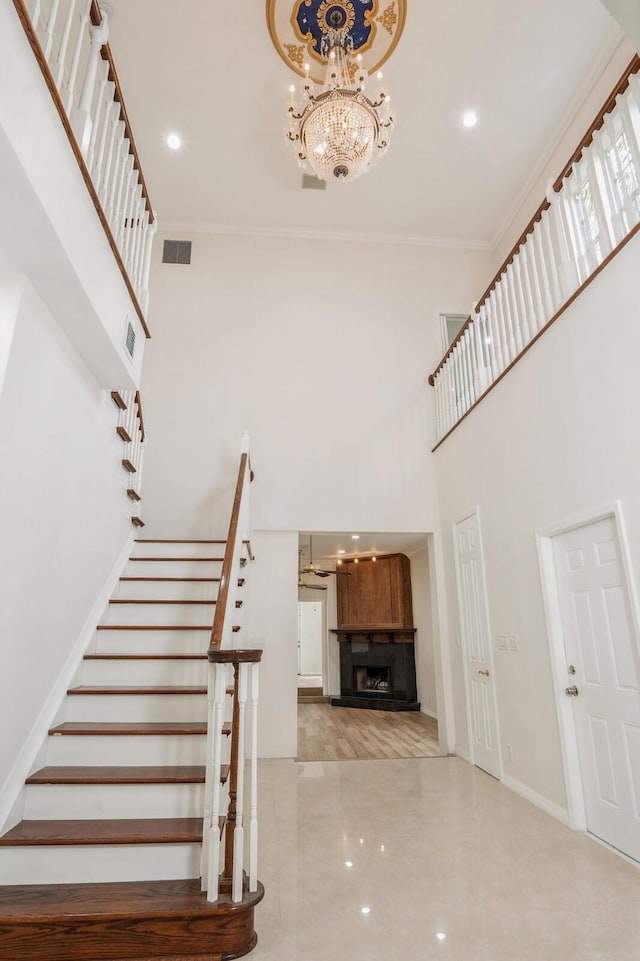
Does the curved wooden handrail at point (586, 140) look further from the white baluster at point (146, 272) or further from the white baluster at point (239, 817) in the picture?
the white baluster at point (239, 817)

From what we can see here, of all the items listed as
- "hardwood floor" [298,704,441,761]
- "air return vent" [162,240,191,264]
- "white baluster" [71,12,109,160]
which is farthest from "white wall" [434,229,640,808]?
"air return vent" [162,240,191,264]

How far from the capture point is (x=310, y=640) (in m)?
12.5

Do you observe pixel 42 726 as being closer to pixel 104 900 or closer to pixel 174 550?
pixel 104 900

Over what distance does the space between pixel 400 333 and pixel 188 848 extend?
6042 mm

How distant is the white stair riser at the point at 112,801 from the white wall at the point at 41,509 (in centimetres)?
20

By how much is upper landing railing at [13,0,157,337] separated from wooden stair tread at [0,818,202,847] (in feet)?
9.56

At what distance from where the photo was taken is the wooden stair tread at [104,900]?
1977 millimetres

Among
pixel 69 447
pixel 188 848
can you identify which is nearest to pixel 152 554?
pixel 69 447

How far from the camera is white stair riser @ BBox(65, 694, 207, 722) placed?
3051mm

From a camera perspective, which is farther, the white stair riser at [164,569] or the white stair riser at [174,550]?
the white stair riser at [174,550]

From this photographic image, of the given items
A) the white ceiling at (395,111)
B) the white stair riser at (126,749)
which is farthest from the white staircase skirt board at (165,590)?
the white ceiling at (395,111)

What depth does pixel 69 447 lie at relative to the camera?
2.99m

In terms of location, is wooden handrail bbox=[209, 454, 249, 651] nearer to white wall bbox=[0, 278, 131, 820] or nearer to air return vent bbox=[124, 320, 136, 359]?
white wall bbox=[0, 278, 131, 820]

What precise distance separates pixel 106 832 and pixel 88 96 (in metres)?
3.45
